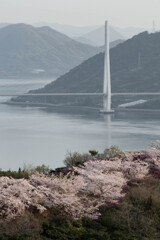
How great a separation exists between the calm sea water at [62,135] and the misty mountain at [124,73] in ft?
82.4

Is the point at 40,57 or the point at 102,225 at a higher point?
the point at 40,57

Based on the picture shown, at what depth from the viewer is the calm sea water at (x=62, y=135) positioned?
137 feet

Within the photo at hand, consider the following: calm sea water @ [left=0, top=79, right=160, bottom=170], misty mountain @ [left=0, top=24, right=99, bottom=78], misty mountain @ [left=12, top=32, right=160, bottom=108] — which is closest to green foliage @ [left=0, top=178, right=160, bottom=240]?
calm sea water @ [left=0, top=79, right=160, bottom=170]

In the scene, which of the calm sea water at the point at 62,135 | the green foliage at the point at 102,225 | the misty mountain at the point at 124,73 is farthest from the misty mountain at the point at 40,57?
the green foliage at the point at 102,225

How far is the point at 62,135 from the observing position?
180ft

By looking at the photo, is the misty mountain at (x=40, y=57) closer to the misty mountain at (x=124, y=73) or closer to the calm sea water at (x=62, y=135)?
the misty mountain at (x=124, y=73)

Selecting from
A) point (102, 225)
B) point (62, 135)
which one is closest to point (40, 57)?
point (62, 135)

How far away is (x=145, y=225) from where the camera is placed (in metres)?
8.03

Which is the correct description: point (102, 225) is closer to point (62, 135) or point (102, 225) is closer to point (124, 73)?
point (62, 135)

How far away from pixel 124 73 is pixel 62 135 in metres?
67.0

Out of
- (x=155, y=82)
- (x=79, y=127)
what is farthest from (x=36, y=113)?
(x=155, y=82)

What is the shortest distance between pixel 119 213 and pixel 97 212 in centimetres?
33

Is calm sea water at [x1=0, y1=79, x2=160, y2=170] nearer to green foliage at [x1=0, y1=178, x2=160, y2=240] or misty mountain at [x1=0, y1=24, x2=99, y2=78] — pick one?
green foliage at [x1=0, y1=178, x2=160, y2=240]

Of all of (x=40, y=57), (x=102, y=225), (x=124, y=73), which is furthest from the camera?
(x=40, y=57)
